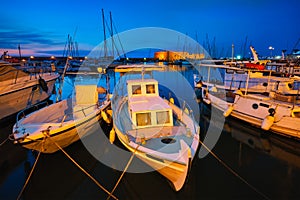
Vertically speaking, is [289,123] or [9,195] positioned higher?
[289,123]

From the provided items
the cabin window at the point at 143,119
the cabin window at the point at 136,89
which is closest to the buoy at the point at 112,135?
the cabin window at the point at 143,119

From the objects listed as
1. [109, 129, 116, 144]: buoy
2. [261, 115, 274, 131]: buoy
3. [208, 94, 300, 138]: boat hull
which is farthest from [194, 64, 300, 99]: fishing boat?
[109, 129, 116, 144]: buoy

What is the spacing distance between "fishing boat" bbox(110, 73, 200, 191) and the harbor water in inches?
34.9

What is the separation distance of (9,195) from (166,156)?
5.46 m

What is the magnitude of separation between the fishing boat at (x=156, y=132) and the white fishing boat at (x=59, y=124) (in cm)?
137

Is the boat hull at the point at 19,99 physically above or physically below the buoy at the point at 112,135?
above

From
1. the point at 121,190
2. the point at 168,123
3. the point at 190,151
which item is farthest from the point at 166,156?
the point at 168,123

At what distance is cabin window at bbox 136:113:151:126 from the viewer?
819 cm

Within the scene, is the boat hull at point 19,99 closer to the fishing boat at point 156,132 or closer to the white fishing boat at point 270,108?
the fishing boat at point 156,132

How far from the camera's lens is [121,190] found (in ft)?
21.2

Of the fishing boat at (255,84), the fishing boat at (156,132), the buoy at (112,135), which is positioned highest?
the fishing boat at (255,84)

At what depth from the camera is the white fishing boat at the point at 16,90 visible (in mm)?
12141

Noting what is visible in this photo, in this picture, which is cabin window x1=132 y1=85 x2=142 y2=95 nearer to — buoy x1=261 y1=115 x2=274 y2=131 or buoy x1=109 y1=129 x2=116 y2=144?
buoy x1=109 y1=129 x2=116 y2=144

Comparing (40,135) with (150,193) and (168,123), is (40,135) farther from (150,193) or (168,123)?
(168,123)
